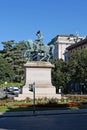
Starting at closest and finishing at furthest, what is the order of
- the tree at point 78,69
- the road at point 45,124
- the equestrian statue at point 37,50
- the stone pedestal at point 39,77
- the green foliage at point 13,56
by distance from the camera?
1. the road at point 45,124
2. the stone pedestal at point 39,77
3. the equestrian statue at point 37,50
4. the tree at point 78,69
5. the green foliage at point 13,56

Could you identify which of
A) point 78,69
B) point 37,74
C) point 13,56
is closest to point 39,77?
point 37,74

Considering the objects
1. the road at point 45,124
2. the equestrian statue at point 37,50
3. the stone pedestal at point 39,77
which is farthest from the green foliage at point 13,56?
the road at point 45,124

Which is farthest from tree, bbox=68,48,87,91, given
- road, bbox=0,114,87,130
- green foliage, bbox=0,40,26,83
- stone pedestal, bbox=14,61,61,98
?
road, bbox=0,114,87,130

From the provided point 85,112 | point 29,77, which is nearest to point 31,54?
point 29,77

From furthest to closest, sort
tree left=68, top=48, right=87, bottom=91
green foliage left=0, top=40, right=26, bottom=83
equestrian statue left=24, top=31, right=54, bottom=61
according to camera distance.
Answer: green foliage left=0, top=40, right=26, bottom=83 < tree left=68, top=48, right=87, bottom=91 < equestrian statue left=24, top=31, right=54, bottom=61

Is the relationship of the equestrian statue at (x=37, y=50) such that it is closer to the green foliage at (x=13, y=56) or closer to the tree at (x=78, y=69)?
the tree at (x=78, y=69)

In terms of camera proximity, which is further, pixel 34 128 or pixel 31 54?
pixel 31 54

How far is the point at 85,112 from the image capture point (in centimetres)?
3084

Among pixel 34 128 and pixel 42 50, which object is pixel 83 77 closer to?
pixel 42 50

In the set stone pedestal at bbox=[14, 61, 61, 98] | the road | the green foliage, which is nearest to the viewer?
the road

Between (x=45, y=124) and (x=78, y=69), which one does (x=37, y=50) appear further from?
(x=78, y=69)

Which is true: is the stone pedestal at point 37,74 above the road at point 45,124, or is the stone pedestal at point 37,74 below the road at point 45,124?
above

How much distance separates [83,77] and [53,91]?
34989mm

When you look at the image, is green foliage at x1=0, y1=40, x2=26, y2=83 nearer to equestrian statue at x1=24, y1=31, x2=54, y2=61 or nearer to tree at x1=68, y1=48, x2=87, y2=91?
tree at x1=68, y1=48, x2=87, y2=91
